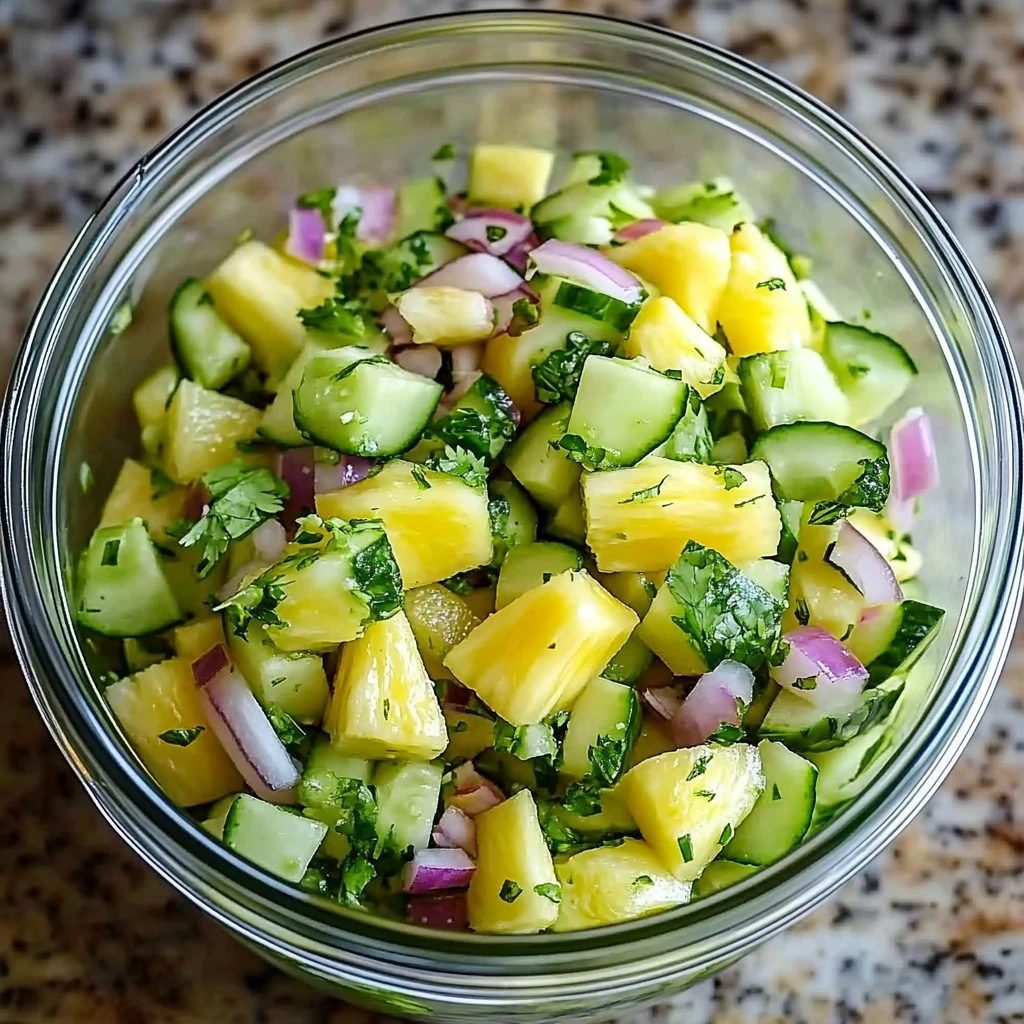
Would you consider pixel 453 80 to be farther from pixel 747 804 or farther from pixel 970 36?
pixel 747 804

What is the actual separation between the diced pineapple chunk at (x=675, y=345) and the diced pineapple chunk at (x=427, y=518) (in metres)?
0.24

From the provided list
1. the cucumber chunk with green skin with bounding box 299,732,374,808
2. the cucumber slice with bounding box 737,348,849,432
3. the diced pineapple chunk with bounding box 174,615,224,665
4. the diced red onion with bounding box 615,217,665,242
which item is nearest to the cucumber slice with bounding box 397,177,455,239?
the diced red onion with bounding box 615,217,665,242

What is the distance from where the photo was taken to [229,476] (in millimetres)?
1405

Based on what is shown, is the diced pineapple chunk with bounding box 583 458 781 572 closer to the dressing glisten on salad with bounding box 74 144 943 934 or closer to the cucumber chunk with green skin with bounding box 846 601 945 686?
the dressing glisten on salad with bounding box 74 144 943 934

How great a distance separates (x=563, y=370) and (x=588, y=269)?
0.43ft

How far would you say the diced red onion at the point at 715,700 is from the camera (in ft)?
4.18

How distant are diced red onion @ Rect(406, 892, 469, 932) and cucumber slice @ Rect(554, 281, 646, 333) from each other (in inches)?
23.9

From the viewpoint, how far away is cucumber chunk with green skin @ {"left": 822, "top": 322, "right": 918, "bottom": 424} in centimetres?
150

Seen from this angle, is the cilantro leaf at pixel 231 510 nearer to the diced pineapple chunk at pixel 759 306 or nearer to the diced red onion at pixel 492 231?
the diced red onion at pixel 492 231

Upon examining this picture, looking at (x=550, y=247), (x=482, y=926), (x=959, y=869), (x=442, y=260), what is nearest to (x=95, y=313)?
(x=442, y=260)

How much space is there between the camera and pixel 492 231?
1562 mm

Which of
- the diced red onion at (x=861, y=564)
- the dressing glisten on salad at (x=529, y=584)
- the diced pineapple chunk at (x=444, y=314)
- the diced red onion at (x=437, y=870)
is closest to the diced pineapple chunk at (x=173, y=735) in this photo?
the dressing glisten on salad at (x=529, y=584)

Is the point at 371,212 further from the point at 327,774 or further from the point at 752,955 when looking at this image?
the point at 752,955

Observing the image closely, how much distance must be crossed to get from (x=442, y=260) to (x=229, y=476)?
373 mm
